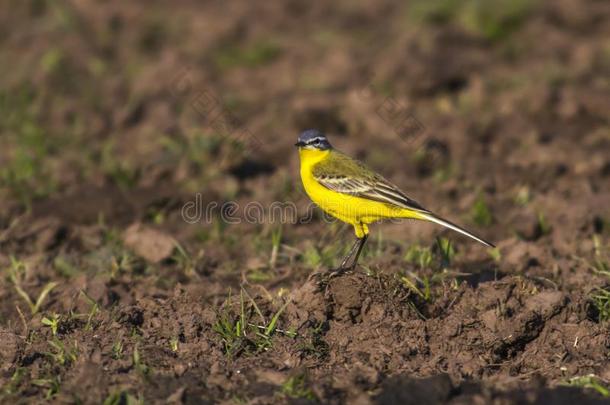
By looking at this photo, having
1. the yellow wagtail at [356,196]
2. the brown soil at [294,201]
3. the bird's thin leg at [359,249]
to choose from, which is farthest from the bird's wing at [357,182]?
the brown soil at [294,201]

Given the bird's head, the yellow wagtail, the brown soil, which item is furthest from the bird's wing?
the brown soil

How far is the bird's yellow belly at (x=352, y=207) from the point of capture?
8469 millimetres

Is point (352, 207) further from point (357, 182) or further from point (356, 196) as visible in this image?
point (357, 182)

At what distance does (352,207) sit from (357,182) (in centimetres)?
25

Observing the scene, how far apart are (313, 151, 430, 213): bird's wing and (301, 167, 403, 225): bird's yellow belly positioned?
46mm

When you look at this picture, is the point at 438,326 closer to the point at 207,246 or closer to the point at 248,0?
the point at 207,246

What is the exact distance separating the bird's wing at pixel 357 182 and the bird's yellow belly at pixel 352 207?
46 mm

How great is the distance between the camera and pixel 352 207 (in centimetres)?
848

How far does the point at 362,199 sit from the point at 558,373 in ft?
8.04

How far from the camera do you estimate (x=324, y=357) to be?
7004mm

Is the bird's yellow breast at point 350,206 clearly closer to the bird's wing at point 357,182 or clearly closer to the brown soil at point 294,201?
the bird's wing at point 357,182

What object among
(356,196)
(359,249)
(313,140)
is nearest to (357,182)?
(356,196)

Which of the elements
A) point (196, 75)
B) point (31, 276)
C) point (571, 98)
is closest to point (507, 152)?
point (571, 98)

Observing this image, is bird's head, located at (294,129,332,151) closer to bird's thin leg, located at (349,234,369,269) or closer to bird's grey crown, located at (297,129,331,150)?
bird's grey crown, located at (297,129,331,150)
